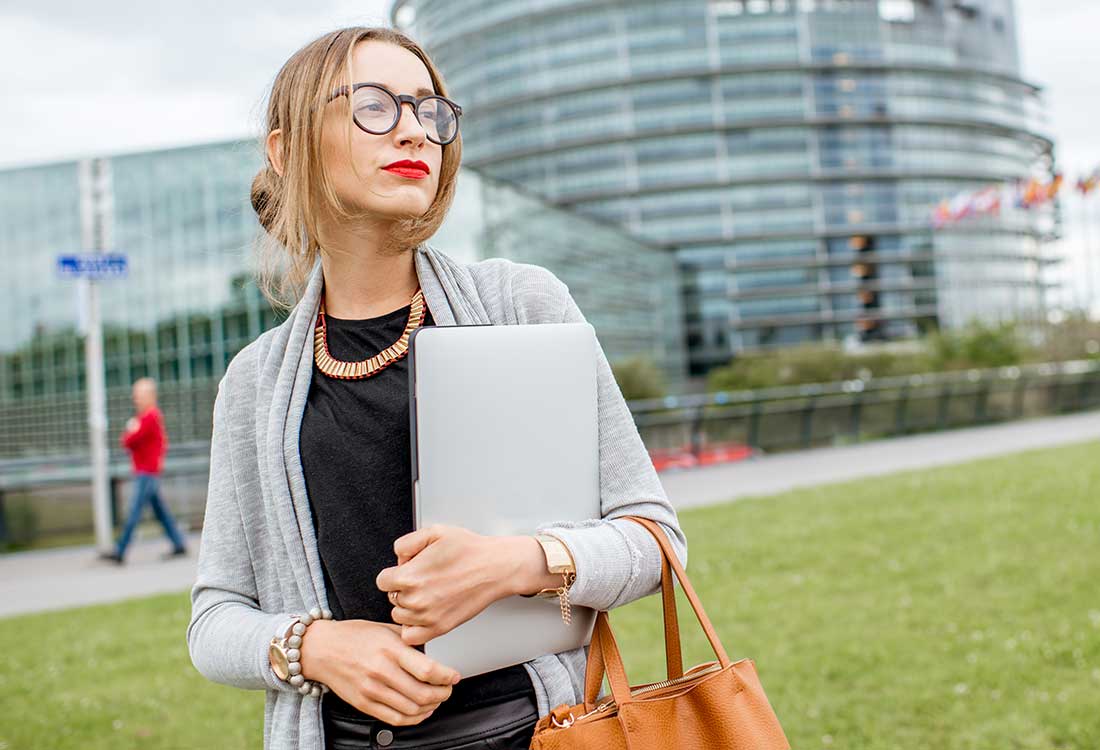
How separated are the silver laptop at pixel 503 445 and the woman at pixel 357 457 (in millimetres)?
49

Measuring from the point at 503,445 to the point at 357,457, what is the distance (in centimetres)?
29

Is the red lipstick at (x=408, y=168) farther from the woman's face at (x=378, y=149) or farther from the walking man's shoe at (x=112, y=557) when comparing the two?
the walking man's shoe at (x=112, y=557)

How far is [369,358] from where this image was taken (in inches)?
58.7

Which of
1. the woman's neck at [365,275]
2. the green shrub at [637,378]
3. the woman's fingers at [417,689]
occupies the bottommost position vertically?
the woman's fingers at [417,689]

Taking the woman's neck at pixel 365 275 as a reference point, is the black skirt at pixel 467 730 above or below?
below

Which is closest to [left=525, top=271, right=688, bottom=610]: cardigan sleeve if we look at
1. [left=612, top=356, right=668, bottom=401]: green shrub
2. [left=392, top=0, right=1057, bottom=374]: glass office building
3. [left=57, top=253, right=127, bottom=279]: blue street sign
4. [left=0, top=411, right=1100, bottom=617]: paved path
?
[left=0, top=411, right=1100, bottom=617]: paved path

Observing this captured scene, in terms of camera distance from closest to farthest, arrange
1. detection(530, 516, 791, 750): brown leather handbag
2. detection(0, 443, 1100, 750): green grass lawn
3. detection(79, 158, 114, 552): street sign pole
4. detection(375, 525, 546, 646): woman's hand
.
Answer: detection(375, 525, 546, 646): woman's hand < detection(530, 516, 791, 750): brown leather handbag < detection(0, 443, 1100, 750): green grass lawn < detection(79, 158, 114, 552): street sign pole

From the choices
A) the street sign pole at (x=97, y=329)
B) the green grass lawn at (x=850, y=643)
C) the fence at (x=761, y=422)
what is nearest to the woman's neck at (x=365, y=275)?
the green grass lawn at (x=850, y=643)

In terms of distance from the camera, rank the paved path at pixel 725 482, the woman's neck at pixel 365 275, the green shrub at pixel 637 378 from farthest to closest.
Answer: the green shrub at pixel 637 378, the paved path at pixel 725 482, the woman's neck at pixel 365 275

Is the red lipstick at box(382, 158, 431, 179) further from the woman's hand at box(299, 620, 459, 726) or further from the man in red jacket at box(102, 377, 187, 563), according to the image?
the man in red jacket at box(102, 377, 187, 563)

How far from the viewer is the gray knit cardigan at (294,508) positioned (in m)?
1.36

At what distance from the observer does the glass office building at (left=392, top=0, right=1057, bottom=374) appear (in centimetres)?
8019

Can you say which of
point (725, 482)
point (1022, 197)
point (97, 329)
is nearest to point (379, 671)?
point (97, 329)

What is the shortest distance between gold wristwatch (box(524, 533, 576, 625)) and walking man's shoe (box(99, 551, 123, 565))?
34.2ft
